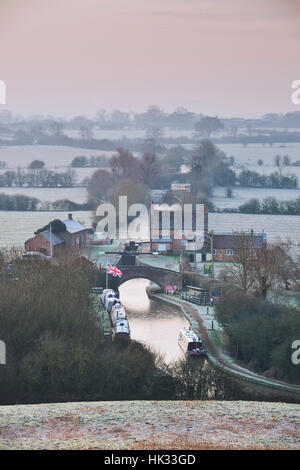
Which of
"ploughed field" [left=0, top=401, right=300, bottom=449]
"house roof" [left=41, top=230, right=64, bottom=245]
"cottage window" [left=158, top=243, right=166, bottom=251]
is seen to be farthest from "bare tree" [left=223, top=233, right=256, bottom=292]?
"ploughed field" [left=0, top=401, right=300, bottom=449]

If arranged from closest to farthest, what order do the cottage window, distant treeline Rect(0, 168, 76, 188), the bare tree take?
1. the bare tree
2. the cottage window
3. distant treeline Rect(0, 168, 76, 188)

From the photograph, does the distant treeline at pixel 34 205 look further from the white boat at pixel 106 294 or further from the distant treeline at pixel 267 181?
the white boat at pixel 106 294

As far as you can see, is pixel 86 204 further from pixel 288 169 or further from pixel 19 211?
pixel 288 169

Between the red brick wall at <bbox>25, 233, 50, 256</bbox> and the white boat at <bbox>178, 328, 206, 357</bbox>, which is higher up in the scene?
the red brick wall at <bbox>25, 233, 50, 256</bbox>

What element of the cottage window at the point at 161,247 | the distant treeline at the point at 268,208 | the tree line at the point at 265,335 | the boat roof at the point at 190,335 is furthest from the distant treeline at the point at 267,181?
the boat roof at the point at 190,335

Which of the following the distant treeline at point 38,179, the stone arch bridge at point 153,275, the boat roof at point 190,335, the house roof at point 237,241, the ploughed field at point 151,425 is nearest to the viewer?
the ploughed field at point 151,425

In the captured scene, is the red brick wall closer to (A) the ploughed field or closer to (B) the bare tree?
(B) the bare tree

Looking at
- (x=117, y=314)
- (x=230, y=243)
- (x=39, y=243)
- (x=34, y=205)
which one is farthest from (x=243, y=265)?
(x=34, y=205)
